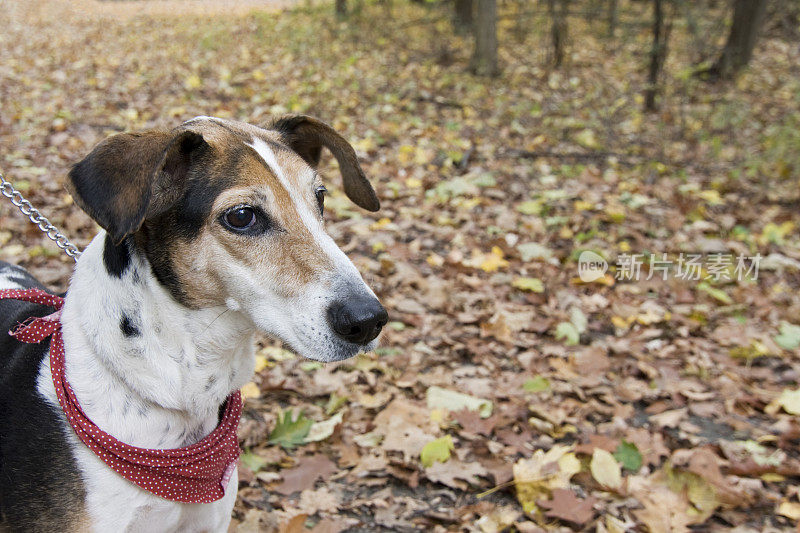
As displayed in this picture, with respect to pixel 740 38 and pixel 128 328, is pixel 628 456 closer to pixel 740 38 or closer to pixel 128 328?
pixel 128 328

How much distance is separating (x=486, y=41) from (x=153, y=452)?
10575 millimetres

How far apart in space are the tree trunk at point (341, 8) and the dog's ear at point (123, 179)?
1388 cm

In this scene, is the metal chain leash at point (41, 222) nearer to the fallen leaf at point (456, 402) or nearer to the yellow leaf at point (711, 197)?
the fallen leaf at point (456, 402)

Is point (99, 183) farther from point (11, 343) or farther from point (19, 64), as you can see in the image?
point (19, 64)

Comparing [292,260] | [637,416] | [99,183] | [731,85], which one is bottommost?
[637,416]

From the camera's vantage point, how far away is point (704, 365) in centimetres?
510

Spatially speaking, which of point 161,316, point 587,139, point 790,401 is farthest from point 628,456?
point 587,139

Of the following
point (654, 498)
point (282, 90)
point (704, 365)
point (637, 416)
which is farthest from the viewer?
point (282, 90)

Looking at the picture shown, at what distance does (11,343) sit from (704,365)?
15.1ft

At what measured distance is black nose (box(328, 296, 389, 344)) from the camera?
250 centimetres

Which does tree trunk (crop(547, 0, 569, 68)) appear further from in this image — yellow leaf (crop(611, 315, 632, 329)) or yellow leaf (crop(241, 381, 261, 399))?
yellow leaf (crop(241, 381, 261, 399))

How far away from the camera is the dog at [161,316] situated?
245 cm

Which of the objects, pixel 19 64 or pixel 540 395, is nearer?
pixel 540 395

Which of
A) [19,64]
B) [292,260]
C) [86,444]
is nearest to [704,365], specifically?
[292,260]
